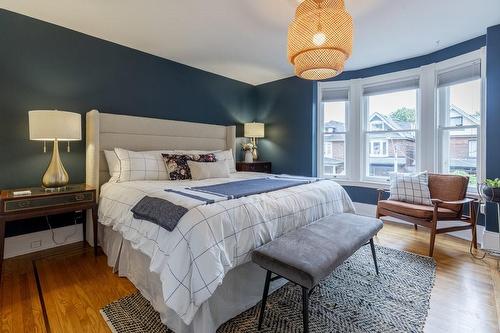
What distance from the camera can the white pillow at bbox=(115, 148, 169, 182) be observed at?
266 centimetres

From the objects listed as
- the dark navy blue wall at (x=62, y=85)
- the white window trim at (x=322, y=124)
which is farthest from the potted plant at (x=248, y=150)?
the dark navy blue wall at (x=62, y=85)

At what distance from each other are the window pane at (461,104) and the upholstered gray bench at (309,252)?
2.42 meters

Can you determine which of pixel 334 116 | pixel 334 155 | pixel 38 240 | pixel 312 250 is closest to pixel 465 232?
pixel 334 155

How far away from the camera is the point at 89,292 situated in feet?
6.30

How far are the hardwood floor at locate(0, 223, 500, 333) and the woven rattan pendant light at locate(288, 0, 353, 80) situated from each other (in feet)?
6.41

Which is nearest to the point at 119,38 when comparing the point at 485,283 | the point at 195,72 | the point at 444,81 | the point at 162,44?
the point at 162,44

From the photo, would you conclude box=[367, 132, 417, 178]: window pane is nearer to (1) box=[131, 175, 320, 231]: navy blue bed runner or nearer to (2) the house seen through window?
(2) the house seen through window

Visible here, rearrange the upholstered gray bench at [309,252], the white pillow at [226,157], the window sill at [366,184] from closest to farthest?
the upholstered gray bench at [309,252]
the white pillow at [226,157]
the window sill at [366,184]

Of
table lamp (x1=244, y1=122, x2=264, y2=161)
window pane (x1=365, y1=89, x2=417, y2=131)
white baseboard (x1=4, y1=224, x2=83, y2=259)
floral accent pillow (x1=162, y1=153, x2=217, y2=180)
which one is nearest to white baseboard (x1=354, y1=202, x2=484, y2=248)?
window pane (x1=365, y1=89, x2=417, y2=131)

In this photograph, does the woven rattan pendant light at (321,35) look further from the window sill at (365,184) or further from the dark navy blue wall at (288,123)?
the window sill at (365,184)

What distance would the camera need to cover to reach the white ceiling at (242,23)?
7.70 ft

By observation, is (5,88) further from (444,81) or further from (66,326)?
(444,81)

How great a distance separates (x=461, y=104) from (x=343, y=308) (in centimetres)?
318

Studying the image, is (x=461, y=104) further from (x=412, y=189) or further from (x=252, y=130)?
(x=252, y=130)
